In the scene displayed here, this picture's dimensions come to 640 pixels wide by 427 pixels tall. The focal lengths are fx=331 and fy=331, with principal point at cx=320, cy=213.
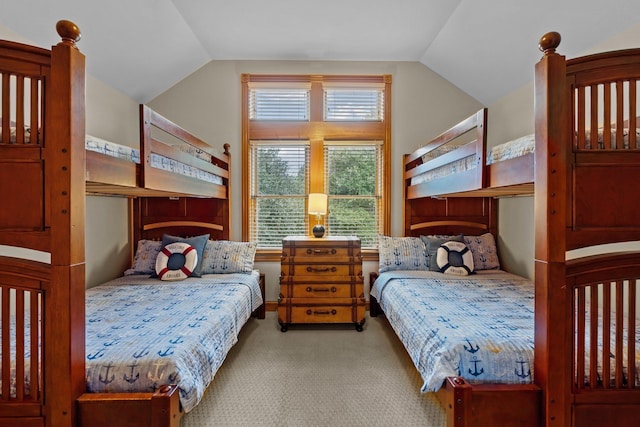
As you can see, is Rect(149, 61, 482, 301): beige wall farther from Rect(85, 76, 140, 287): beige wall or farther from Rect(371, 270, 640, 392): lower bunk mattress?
Rect(371, 270, 640, 392): lower bunk mattress

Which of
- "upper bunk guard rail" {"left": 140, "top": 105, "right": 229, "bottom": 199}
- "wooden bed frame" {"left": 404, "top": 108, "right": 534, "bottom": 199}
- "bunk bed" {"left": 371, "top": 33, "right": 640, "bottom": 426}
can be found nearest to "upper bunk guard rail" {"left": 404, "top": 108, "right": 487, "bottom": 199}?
"wooden bed frame" {"left": 404, "top": 108, "right": 534, "bottom": 199}

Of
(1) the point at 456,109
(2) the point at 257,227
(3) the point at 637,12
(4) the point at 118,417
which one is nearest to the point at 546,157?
(3) the point at 637,12

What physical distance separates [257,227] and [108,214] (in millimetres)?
1423

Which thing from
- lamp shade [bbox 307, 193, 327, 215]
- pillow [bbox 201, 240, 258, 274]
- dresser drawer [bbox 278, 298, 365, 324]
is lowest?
dresser drawer [bbox 278, 298, 365, 324]

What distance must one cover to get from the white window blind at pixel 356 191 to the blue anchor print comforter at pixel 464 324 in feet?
2.86

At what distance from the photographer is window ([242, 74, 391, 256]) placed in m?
3.65

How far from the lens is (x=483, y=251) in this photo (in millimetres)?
3268

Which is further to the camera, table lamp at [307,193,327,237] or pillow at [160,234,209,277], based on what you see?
table lamp at [307,193,327,237]

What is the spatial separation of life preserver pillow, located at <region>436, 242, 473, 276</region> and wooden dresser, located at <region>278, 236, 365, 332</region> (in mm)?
752

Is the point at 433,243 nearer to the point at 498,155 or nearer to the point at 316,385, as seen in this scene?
the point at 498,155

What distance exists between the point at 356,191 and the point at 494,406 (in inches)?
103

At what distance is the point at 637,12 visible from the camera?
191cm

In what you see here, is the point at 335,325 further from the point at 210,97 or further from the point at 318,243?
the point at 210,97

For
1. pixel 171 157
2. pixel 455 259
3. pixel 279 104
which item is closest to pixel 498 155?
pixel 455 259
